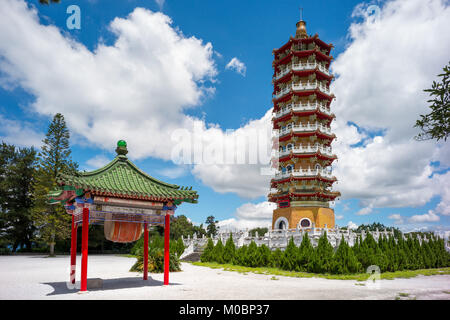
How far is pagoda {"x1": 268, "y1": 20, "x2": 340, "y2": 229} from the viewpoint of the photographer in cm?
3338

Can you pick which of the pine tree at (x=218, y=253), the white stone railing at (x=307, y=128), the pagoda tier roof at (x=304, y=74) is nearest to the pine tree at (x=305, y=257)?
the pine tree at (x=218, y=253)

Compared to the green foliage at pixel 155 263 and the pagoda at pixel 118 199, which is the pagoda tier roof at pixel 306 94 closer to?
the green foliage at pixel 155 263

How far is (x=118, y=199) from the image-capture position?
1207 cm

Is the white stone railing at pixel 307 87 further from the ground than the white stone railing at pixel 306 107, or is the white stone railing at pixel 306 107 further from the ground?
the white stone railing at pixel 307 87

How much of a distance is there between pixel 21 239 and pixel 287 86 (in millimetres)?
40737

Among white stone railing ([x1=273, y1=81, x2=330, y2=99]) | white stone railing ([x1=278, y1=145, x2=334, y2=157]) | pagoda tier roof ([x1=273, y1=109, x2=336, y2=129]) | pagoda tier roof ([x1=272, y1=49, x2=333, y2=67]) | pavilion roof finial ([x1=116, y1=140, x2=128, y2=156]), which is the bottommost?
pavilion roof finial ([x1=116, y1=140, x2=128, y2=156])

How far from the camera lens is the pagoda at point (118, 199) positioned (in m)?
11.4

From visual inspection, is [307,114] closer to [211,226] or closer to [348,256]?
[348,256]

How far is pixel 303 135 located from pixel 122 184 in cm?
2601

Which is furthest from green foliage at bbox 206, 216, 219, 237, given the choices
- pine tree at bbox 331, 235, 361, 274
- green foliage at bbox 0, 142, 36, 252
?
pine tree at bbox 331, 235, 361, 274

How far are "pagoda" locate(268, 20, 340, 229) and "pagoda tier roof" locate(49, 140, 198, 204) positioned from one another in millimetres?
21964

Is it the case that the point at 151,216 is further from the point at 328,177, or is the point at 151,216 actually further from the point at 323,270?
the point at 328,177

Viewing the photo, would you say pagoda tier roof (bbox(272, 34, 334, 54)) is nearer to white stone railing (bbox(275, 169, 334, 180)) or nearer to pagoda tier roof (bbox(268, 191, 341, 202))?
white stone railing (bbox(275, 169, 334, 180))
